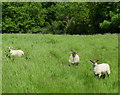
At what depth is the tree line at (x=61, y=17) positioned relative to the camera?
37062 mm

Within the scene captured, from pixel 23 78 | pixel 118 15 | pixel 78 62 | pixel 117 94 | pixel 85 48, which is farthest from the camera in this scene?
pixel 118 15

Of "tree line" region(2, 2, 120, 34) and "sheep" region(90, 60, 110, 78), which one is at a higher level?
"tree line" region(2, 2, 120, 34)

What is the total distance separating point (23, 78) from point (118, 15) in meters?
27.6

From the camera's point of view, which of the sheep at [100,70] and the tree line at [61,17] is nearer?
the sheep at [100,70]

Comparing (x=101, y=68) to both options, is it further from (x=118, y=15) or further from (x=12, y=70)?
(x=118, y=15)

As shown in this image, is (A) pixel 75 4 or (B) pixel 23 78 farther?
(A) pixel 75 4

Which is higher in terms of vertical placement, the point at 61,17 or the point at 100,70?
the point at 61,17

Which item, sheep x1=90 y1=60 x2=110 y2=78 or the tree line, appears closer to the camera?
sheep x1=90 y1=60 x2=110 y2=78

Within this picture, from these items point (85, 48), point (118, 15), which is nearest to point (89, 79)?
point (85, 48)

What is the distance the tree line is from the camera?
37062mm

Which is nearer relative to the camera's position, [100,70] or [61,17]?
[100,70]

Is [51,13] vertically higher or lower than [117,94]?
higher

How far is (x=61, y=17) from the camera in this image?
1965 inches

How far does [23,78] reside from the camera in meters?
7.62
